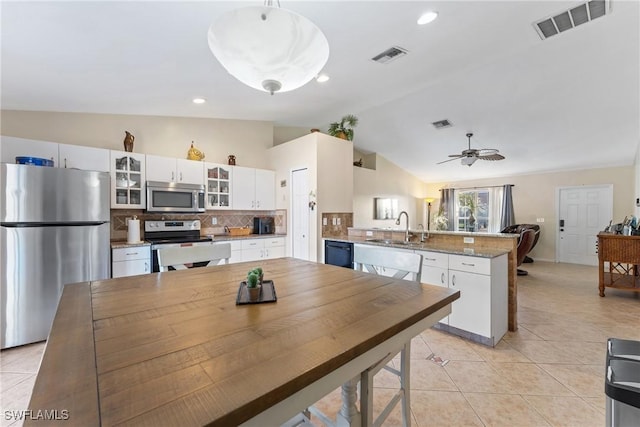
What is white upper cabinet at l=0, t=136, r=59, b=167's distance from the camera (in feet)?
9.34

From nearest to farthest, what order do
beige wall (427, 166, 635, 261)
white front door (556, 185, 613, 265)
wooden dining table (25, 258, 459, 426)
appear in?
wooden dining table (25, 258, 459, 426)
beige wall (427, 166, 635, 261)
white front door (556, 185, 613, 265)

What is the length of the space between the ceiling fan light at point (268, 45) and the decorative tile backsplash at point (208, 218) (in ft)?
11.1

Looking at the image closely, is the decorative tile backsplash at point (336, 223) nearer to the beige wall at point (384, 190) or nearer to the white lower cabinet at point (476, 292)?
the beige wall at point (384, 190)

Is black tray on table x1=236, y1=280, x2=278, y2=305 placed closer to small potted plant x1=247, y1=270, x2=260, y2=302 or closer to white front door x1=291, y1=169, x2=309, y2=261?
small potted plant x1=247, y1=270, x2=260, y2=302

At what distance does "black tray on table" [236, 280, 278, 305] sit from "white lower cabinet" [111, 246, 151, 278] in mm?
2585

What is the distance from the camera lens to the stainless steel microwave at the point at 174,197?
12.1 ft

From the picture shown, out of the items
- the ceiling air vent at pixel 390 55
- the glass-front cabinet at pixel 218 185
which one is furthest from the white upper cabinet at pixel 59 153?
the ceiling air vent at pixel 390 55

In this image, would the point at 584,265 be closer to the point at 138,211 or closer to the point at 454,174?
the point at 454,174

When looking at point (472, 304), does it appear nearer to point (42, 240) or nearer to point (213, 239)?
point (213, 239)

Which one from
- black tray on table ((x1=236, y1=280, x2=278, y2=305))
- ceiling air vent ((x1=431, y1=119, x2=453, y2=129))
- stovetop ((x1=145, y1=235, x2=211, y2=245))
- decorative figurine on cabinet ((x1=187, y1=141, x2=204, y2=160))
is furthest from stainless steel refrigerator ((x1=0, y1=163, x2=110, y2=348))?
ceiling air vent ((x1=431, y1=119, x2=453, y2=129))

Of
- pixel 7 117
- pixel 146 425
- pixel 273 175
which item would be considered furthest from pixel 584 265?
pixel 7 117

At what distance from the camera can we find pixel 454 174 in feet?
26.1

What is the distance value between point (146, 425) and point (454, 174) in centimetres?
869

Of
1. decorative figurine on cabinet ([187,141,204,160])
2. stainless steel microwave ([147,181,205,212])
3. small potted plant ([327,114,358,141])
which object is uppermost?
small potted plant ([327,114,358,141])
